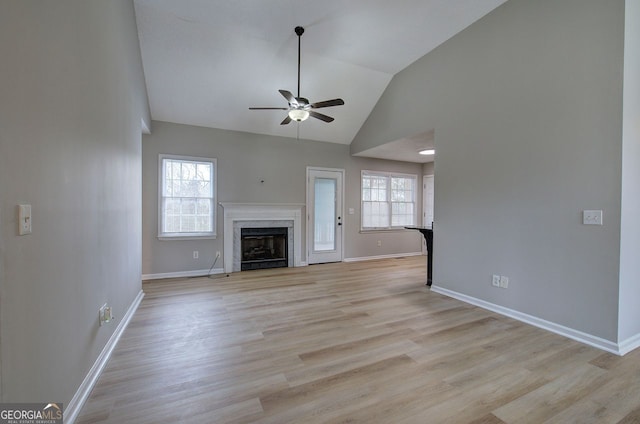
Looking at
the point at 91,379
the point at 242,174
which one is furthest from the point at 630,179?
the point at 242,174

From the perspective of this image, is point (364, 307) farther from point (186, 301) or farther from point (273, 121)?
point (273, 121)

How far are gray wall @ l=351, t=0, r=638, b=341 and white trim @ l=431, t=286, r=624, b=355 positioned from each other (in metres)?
0.05

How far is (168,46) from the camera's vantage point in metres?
3.65

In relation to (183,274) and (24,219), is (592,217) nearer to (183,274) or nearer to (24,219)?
(24,219)

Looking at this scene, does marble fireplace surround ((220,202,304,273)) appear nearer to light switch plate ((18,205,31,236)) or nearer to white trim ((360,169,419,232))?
white trim ((360,169,419,232))

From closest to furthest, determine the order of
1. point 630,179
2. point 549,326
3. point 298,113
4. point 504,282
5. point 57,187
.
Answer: point 57,187 → point 630,179 → point 549,326 → point 504,282 → point 298,113

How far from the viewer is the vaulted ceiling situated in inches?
130

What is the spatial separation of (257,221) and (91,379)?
376 cm

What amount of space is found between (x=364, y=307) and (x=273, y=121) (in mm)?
3778

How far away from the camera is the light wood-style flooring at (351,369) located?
1645mm

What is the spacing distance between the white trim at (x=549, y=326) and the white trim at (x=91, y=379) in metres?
3.89

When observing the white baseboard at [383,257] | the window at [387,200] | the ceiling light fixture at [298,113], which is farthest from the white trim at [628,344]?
the window at [387,200]

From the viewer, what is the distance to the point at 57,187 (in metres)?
1.43

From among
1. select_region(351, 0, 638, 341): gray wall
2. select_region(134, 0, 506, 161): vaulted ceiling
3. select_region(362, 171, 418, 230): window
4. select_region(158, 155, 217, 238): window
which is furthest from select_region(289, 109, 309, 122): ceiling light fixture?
select_region(362, 171, 418, 230): window
